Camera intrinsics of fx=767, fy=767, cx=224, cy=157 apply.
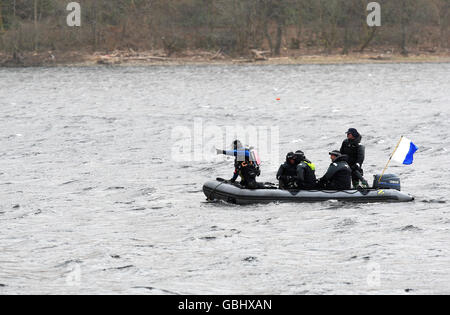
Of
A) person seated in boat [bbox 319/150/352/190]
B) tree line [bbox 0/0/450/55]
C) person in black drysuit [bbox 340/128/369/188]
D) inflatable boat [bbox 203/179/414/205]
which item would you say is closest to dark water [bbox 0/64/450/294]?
inflatable boat [bbox 203/179/414/205]

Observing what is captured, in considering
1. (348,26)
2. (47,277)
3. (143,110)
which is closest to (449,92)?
(143,110)

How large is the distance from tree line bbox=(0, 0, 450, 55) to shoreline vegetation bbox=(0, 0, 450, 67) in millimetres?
108

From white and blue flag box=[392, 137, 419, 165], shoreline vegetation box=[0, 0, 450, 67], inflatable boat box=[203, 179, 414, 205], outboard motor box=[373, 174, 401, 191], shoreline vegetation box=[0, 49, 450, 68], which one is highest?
shoreline vegetation box=[0, 0, 450, 67]

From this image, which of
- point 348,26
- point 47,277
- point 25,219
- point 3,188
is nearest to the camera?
point 47,277

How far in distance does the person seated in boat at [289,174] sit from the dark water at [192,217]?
651 mm

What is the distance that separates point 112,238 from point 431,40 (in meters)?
71.8

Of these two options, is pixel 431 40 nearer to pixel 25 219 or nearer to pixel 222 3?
pixel 222 3

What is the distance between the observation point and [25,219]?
1698cm

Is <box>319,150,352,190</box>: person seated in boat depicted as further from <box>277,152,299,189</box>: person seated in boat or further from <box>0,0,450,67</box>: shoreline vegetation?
<box>0,0,450,67</box>: shoreline vegetation

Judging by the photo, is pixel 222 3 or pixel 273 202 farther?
pixel 222 3

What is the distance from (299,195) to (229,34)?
6605 cm

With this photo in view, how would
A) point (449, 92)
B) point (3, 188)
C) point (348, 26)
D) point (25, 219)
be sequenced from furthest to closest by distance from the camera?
point (348, 26), point (449, 92), point (3, 188), point (25, 219)

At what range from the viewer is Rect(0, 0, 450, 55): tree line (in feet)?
261

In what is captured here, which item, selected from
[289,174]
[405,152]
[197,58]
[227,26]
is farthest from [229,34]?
[289,174]
